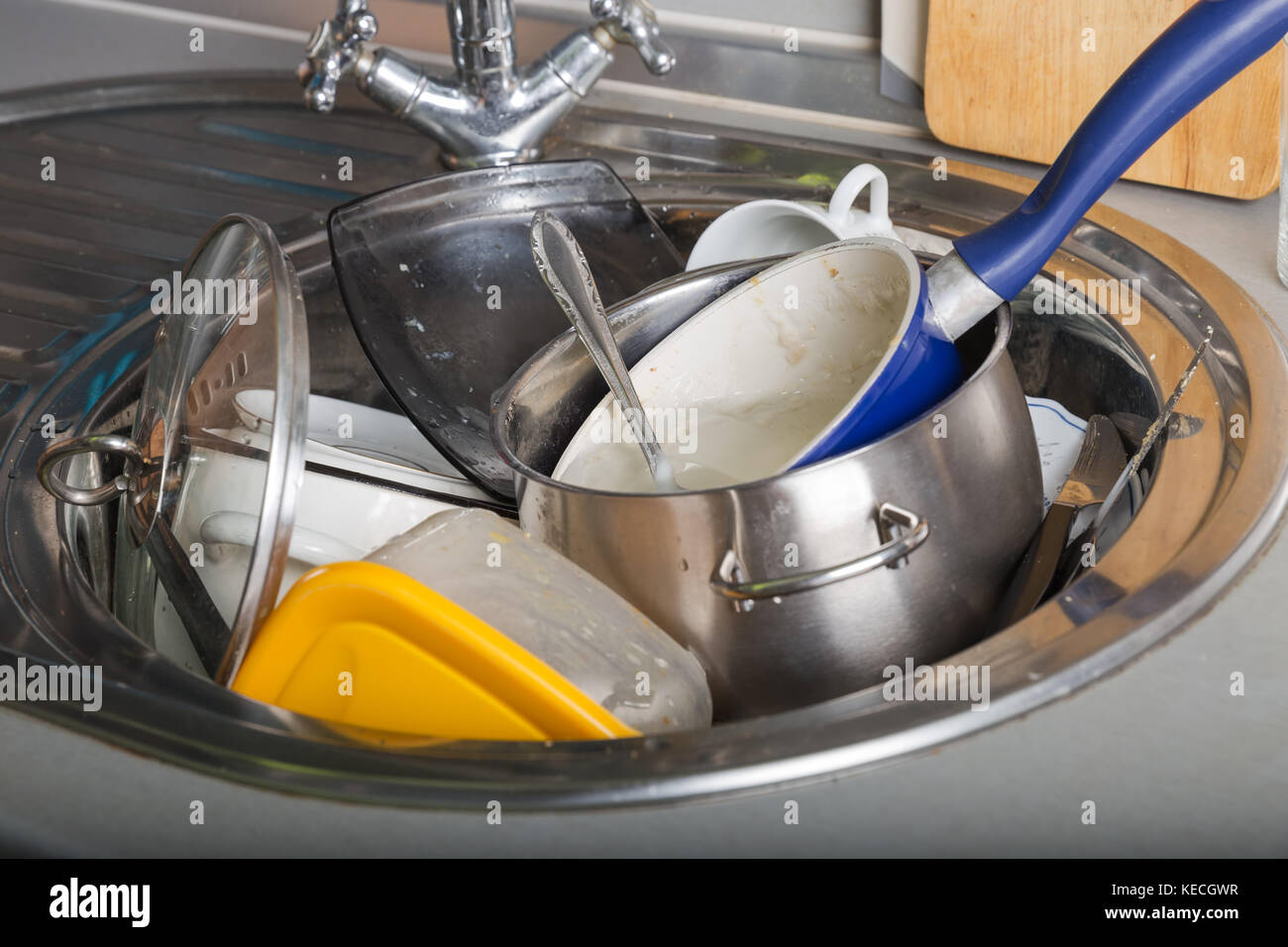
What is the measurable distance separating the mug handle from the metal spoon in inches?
8.7

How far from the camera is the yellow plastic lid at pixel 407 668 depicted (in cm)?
55

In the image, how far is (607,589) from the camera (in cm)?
61

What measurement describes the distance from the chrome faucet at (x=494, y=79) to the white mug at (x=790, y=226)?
14 centimetres

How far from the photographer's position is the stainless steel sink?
0.53 metres

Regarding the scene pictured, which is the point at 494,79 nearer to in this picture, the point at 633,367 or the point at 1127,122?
the point at 633,367

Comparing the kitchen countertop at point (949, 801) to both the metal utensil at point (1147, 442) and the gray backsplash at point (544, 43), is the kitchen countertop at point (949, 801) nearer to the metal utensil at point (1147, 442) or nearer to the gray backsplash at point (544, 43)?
the metal utensil at point (1147, 442)

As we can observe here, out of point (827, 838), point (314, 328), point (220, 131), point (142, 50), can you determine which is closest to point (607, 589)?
point (827, 838)

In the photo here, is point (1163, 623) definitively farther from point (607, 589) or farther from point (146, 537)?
point (146, 537)

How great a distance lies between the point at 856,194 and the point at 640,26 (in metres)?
0.24

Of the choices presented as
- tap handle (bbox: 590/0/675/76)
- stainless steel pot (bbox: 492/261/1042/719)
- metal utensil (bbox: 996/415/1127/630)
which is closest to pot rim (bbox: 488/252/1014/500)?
stainless steel pot (bbox: 492/261/1042/719)

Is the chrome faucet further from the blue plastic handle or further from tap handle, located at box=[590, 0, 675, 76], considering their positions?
the blue plastic handle

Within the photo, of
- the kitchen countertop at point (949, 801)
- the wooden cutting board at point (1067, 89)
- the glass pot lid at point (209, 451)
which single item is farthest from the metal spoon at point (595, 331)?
the wooden cutting board at point (1067, 89)

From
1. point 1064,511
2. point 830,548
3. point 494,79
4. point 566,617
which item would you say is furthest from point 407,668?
point 494,79

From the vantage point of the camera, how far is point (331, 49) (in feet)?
3.07
